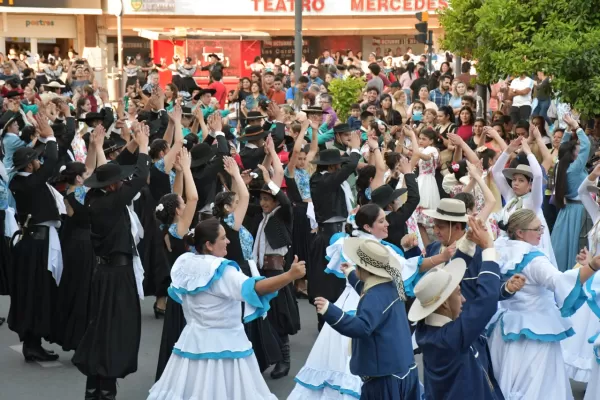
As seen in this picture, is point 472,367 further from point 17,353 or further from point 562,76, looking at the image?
point 562,76

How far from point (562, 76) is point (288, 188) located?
139 inches

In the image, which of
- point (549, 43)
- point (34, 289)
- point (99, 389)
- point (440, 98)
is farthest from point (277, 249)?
point (440, 98)

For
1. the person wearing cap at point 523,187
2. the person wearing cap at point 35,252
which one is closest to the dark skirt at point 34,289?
the person wearing cap at point 35,252

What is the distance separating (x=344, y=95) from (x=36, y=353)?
32.2 ft

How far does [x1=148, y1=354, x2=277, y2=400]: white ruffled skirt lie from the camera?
270 inches

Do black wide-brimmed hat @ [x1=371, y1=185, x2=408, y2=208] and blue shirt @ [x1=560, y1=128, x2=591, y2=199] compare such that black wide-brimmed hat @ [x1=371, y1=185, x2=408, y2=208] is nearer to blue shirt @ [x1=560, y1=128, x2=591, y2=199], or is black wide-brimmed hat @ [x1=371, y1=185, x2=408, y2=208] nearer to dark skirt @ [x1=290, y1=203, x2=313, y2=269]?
dark skirt @ [x1=290, y1=203, x2=313, y2=269]

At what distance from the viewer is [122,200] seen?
809cm

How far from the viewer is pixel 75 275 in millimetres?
9477

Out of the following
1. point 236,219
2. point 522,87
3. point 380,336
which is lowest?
point 380,336

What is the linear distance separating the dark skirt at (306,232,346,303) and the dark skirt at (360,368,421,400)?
3.96m

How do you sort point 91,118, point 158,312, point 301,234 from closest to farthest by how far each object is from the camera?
point 158,312, point 301,234, point 91,118

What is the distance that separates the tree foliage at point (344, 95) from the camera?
18.3 m

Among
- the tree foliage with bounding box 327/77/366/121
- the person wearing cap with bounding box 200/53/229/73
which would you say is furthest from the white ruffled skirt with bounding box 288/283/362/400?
the person wearing cap with bounding box 200/53/229/73

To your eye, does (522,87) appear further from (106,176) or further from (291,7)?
(291,7)
